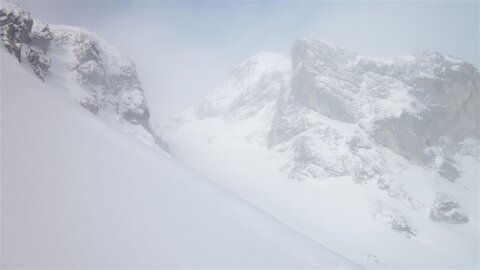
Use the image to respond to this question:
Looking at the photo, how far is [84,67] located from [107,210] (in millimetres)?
32736

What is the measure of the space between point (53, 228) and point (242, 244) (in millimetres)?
2612

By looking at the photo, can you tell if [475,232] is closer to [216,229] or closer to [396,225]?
[396,225]

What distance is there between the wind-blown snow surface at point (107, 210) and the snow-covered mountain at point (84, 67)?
18446 millimetres

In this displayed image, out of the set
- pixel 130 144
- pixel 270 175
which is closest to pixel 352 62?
pixel 270 175

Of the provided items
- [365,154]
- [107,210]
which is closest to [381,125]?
[365,154]

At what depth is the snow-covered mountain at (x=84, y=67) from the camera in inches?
931

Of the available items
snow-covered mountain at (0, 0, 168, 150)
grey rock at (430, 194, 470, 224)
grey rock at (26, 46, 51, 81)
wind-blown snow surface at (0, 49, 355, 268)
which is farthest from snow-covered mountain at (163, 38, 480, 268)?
wind-blown snow surface at (0, 49, 355, 268)

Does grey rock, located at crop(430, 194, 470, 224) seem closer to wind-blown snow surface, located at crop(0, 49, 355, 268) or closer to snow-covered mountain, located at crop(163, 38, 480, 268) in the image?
snow-covered mountain, located at crop(163, 38, 480, 268)

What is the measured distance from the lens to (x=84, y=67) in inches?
1305

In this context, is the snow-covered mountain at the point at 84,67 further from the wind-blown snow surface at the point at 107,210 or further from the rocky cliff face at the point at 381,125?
the rocky cliff face at the point at 381,125

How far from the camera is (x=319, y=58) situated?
7819 centimetres

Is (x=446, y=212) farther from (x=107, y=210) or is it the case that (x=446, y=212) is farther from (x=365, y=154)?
(x=107, y=210)

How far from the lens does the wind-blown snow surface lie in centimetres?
380

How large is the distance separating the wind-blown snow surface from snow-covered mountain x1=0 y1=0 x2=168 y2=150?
1845cm
